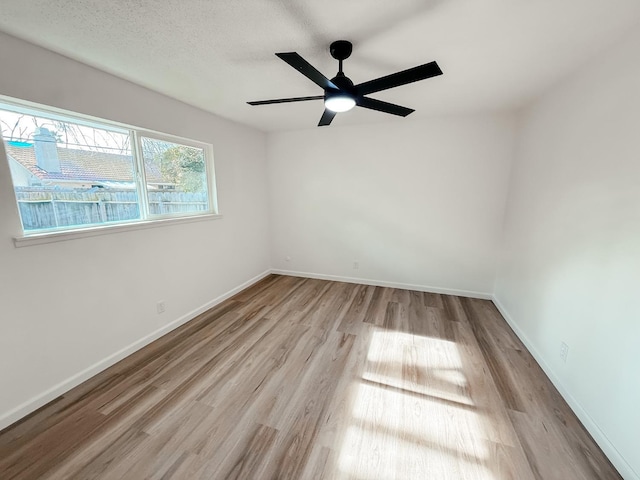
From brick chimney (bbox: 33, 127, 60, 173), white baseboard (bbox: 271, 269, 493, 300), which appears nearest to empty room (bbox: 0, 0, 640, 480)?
brick chimney (bbox: 33, 127, 60, 173)

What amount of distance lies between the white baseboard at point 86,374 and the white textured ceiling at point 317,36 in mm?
2298

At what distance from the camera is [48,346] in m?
1.78

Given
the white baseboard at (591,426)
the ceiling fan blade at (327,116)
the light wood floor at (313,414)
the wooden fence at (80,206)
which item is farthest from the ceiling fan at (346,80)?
the white baseboard at (591,426)

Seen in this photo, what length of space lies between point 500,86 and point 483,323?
2.41 m

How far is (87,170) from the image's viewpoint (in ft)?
6.64

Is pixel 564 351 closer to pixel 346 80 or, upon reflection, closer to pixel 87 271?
pixel 346 80

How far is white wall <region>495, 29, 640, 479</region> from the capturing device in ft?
4.55

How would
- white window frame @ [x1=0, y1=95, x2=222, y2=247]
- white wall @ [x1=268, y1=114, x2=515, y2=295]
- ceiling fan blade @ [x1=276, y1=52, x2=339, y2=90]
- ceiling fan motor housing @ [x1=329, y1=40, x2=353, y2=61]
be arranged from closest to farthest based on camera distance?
ceiling fan blade @ [x1=276, y1=52, x2=339, y2=90] < ceiling fan motor housing @ [x1=329, y1=40, x2=353, y2=61] < white window frame @ [x1=0, y1=95, x2=222, y2=247] < white wall @ [x1=268, y1=114, x2=515, y2=295]

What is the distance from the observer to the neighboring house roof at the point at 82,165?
1.69 metres

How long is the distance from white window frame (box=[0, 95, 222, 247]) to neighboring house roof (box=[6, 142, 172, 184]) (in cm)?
9

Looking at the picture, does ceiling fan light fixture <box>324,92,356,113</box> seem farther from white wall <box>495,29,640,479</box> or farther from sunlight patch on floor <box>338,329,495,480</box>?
sunlight patch on floor <box>338,329,495,480</box>

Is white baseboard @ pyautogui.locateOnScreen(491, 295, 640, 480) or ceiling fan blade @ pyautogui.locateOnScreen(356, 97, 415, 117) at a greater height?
ceiling fan blade @ pyautogui.locateOnScreen(356, 97, 415, 117)

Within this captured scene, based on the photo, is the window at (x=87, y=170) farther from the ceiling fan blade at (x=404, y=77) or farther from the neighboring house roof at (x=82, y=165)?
the ceiling fan blade at (x=404, y=77)

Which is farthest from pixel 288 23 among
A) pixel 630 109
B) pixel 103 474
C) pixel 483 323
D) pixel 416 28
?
pixel 483 323
